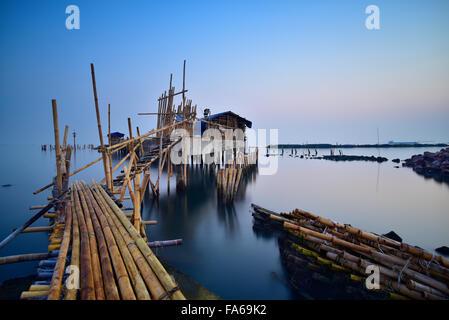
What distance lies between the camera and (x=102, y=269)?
Result: 2.77 m

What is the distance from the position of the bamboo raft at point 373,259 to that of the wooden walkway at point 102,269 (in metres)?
3.66

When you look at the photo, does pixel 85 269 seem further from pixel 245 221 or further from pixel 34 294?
pixel 245 221

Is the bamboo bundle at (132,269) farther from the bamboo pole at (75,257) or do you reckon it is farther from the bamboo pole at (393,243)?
the bamboo pole at (393,243)

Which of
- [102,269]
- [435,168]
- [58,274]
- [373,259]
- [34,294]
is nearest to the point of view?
[34,294]

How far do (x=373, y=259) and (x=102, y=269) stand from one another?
5170mm

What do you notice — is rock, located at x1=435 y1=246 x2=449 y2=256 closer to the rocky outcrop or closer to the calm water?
the calm water

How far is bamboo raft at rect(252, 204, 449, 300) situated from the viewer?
3496 millimetres

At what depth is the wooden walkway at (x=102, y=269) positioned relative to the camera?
231 cm

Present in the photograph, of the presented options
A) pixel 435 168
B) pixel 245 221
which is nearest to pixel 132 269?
pixel 245 221

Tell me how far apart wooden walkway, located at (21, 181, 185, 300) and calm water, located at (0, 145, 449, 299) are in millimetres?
2737

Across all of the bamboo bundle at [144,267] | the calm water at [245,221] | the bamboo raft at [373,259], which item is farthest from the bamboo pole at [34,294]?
the bamboo raft at [373,259]

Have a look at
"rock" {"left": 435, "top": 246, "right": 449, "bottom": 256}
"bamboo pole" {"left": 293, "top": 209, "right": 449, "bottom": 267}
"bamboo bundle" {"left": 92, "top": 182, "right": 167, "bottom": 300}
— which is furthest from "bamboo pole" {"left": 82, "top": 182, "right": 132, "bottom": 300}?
"rock" {"left": 435, "top": 246, "right": 449, "bottom": 256}
